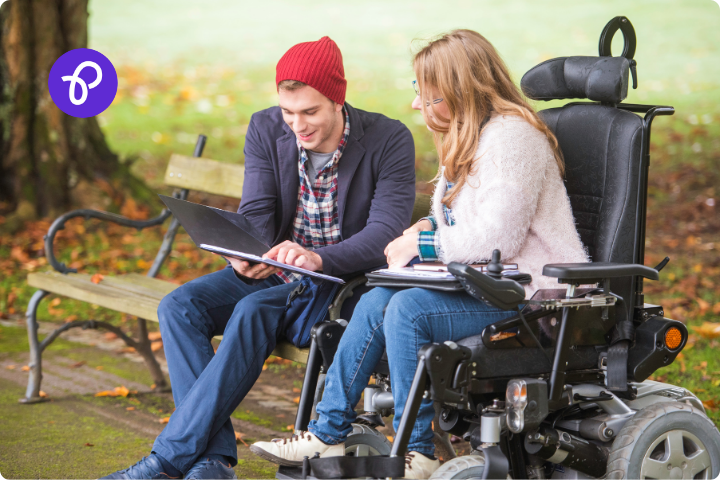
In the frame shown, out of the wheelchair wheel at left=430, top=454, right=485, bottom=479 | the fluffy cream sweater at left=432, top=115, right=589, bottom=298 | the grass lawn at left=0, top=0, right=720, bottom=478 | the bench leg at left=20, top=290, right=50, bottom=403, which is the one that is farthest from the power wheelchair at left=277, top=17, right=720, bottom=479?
the bench leg at left=20, top=290, right=50, bottom=403

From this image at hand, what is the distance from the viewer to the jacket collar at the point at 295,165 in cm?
321

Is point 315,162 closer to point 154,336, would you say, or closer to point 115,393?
point 115,393

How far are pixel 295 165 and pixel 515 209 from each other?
44.0 inches

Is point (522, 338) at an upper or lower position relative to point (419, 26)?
lower

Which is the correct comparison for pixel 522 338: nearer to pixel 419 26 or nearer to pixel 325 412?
pixel 325 412

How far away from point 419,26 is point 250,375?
12095 mm

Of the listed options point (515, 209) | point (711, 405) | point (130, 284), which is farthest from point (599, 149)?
point (130, 284)

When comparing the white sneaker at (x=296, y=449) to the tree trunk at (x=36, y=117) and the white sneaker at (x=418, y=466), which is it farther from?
the tree trunk at (x=36, y=117)

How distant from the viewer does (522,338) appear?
242 cm

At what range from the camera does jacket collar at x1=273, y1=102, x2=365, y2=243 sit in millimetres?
3209

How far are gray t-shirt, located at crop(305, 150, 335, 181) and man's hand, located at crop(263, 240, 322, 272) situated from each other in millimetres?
458

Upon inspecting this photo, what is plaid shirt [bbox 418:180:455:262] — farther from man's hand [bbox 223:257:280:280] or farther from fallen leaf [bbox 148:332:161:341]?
fallen leaf [bbox 148:332:161:341]

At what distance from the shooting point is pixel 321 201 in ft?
10.7

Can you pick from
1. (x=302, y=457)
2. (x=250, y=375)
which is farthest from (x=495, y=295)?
(x=250, y=375)
